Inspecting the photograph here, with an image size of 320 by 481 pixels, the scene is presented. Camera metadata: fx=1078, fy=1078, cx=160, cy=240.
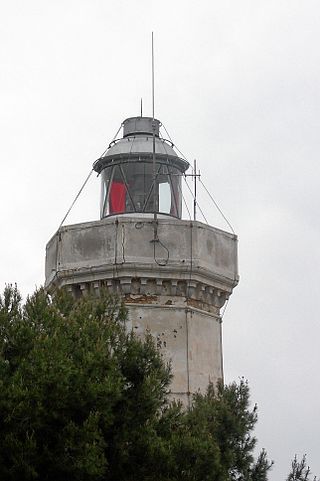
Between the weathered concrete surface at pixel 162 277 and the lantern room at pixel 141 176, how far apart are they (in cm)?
102

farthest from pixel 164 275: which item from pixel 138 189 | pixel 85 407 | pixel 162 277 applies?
pixel 85 407

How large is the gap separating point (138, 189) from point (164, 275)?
7.96 feet

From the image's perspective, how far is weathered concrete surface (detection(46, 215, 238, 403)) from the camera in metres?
18.6

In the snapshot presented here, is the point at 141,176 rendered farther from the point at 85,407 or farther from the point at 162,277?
the point at 85,407

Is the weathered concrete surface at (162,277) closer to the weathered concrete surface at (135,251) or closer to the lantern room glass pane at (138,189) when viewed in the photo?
the weathered concrete surface at (135,251)

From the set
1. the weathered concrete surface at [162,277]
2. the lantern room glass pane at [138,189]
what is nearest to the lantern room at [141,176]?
the lantern room glass pane at [138,189]

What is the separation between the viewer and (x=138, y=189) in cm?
2047

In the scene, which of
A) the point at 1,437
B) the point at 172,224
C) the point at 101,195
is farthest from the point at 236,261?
the point at 1,437

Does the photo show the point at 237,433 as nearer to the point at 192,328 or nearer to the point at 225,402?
the point at 225,402

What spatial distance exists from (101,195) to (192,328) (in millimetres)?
3718

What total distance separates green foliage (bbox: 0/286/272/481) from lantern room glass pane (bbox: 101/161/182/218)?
441 cm

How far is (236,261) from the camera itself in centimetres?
2005

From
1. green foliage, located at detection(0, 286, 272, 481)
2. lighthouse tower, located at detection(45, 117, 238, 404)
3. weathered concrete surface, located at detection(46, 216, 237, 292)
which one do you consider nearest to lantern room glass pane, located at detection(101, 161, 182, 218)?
lighthouse tower, located at detection(45, 117, 238, 404)

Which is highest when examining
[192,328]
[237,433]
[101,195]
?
[101,195]
